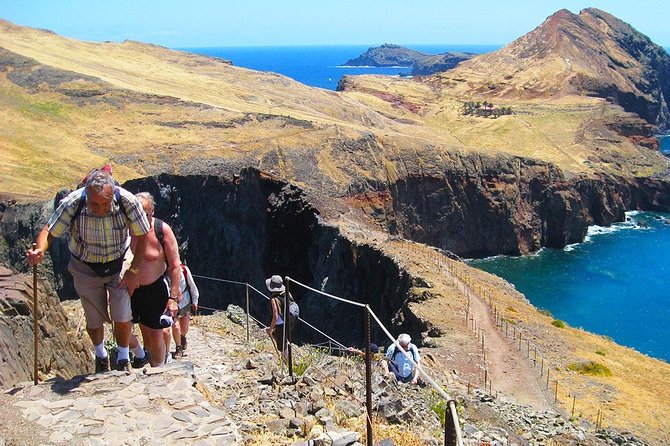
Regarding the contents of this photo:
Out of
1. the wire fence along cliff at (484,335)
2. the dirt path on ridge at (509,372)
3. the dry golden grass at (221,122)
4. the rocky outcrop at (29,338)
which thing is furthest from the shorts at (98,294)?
the dry golden grass at (221,122)

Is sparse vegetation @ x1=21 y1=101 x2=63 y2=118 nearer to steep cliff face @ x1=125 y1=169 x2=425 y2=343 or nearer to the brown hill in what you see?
steep cliff face @ x1=125 y1=169 x2=425 y2=343

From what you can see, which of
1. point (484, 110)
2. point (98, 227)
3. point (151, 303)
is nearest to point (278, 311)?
point (151, 303)

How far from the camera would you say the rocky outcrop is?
1064cm

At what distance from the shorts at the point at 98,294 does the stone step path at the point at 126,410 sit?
928 mm

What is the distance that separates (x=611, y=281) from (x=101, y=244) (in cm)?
7118

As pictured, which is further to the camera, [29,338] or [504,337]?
[504,337]

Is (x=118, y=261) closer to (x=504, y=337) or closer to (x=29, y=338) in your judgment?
(x=29, y=338)

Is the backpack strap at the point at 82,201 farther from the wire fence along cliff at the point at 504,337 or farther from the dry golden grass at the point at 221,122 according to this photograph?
the dry golden grass at the point at 221,122

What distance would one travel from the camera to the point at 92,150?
61.1m

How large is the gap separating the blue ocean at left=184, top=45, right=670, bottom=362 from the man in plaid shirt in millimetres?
51637

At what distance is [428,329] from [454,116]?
100978mm

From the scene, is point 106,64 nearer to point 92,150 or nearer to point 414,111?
point 92,150

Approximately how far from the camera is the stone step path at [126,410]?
27.9 ft

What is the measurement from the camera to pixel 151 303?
436 inches
